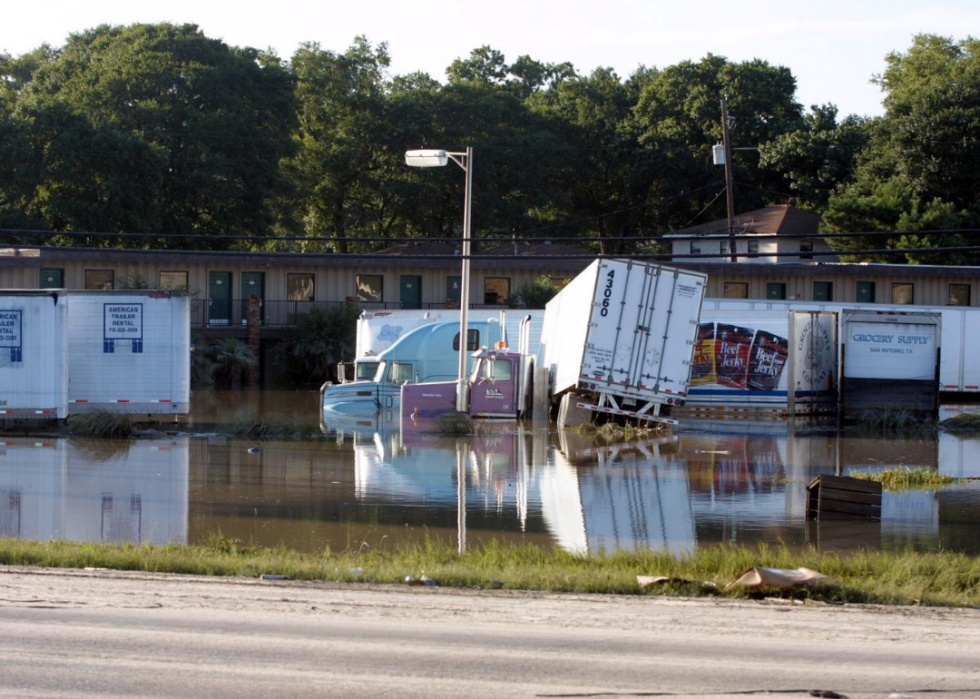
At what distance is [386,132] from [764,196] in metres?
23.9

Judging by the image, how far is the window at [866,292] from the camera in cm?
4862

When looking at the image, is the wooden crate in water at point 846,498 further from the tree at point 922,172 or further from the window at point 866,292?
the tree at point 922,172

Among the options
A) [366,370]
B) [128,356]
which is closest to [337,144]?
[366,370]

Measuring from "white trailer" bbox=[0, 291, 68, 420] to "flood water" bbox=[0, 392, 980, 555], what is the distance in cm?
165

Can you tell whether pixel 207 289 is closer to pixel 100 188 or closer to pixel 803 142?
pixel 100 188

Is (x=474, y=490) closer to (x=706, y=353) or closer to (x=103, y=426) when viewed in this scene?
(x=103, y=426)

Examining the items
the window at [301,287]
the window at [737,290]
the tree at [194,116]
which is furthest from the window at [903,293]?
the tree at [194,116]

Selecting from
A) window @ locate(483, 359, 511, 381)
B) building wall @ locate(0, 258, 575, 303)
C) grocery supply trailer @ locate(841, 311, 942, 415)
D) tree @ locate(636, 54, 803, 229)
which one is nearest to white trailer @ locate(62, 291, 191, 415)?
window @ locate(483, 359, 511, 381)

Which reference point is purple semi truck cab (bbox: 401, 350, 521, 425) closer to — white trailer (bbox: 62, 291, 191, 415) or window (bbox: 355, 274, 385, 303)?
white trailer (bbox: 62, 291, 191, 415)

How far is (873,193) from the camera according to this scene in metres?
57.9

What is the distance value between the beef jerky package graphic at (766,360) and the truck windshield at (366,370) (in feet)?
32.3

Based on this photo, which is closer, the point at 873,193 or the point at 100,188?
the point at 100,188

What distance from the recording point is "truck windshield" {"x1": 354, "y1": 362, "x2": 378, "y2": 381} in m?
30.3

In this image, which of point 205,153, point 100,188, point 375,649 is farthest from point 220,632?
point 205,153
